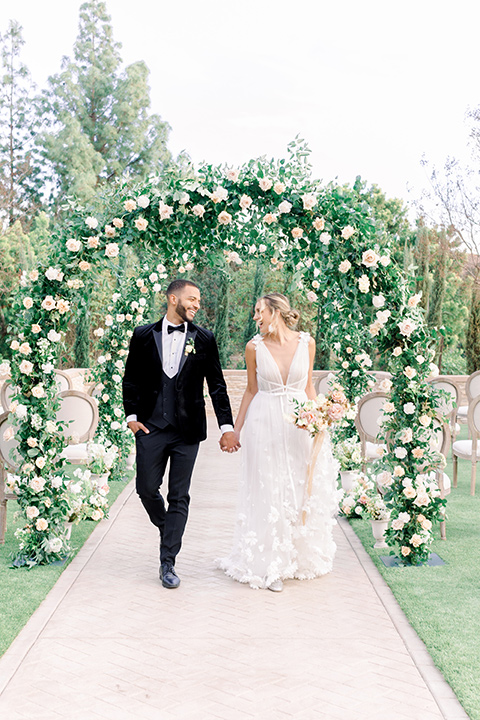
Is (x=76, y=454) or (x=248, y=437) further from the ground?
(x=248, y=437)

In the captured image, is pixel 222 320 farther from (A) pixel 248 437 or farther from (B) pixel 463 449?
(A) pixel 248 437

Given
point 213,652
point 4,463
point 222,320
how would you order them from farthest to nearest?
point 222,320 → point 4,463 → point 213,652

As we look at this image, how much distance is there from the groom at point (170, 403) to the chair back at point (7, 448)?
1402mm

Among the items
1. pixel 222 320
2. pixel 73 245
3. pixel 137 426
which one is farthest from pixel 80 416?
pixel 222 320

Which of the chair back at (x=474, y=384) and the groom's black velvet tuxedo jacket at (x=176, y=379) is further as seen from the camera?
the chair back at (x=474, y=384)

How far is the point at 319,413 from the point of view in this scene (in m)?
4.96

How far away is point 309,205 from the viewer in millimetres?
5230

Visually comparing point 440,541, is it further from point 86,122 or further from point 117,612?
point 86,122

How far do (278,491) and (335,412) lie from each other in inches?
28.4

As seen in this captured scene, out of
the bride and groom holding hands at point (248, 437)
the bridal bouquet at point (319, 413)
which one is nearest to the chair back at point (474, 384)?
the bride and groom holding hands at point (248, 437)

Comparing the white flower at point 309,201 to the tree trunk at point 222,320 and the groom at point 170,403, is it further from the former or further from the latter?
the tree trunk at point 222,320

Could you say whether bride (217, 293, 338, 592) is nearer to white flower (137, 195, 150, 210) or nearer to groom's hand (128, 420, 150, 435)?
groom's hand (128, 420, 150, 435)

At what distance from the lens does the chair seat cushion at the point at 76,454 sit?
25.5 feet

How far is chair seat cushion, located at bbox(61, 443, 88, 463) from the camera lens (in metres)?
7.77
